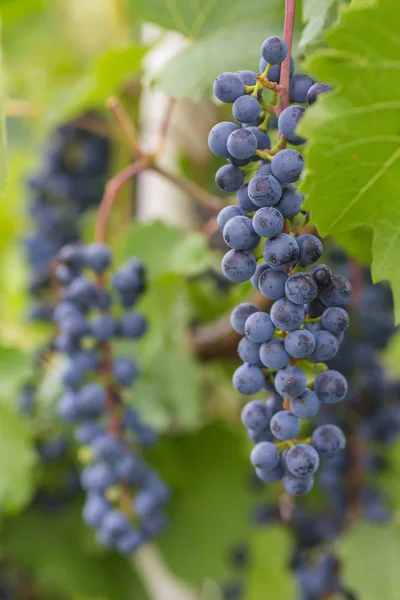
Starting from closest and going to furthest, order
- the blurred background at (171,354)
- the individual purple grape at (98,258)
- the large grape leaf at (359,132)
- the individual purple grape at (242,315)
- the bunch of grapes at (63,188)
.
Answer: the large grape leaf at (359,132) < the individual purple grape at (242,315) < the individual purple grape at (98,258) < the blurred background at (171,354) < the bunch of grapes at (63,188)

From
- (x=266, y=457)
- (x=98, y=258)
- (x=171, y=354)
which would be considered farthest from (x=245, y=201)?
(x=171, y=354)

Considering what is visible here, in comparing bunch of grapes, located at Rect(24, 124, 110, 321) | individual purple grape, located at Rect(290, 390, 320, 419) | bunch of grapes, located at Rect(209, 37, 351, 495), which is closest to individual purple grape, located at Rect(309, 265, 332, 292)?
bunch of grapes, located at Rect(209, 37, 351, 495)

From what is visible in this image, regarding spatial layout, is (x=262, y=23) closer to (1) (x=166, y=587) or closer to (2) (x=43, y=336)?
(2) (x=43, y=336)

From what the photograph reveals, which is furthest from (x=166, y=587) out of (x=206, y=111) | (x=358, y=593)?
(x=206, y=111)

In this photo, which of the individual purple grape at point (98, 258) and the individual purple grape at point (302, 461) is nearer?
the individual purple grape at point (302, 461)

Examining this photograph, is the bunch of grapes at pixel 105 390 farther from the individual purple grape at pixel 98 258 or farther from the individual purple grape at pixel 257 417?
the individual purple grape at pixel 257 417

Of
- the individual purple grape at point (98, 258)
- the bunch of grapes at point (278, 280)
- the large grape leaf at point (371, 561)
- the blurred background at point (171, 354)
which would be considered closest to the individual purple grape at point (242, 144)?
the bunch of grapes at point (278, 280)
